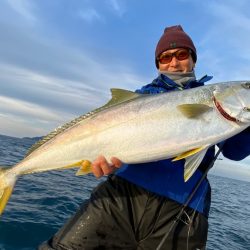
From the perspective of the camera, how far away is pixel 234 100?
521cm

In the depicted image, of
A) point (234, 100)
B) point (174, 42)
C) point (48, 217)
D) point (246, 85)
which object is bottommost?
point (48, 217)

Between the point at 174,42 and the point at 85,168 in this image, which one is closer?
the point at 85,168

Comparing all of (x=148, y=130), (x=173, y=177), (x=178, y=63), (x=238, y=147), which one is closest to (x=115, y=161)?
(x=148, y=130)

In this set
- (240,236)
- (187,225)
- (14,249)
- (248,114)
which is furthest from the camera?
(240,236)

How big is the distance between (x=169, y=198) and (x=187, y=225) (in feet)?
1.71

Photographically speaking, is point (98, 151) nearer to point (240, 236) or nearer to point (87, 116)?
point (87, 116)

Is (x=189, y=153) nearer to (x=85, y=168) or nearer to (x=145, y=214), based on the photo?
(x=145, y=214)

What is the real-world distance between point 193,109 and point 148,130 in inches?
27.9

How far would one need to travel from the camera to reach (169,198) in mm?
5832

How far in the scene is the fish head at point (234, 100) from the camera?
16.7 ft

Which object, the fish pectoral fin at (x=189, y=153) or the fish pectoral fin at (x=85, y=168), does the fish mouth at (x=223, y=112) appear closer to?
the fish pectoral fin at (x=189, y=153)

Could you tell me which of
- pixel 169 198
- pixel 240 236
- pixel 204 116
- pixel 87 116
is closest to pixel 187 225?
pixel 169 198

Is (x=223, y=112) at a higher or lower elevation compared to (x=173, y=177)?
higher

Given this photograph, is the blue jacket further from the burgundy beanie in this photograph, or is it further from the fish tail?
the burgundy beanie
